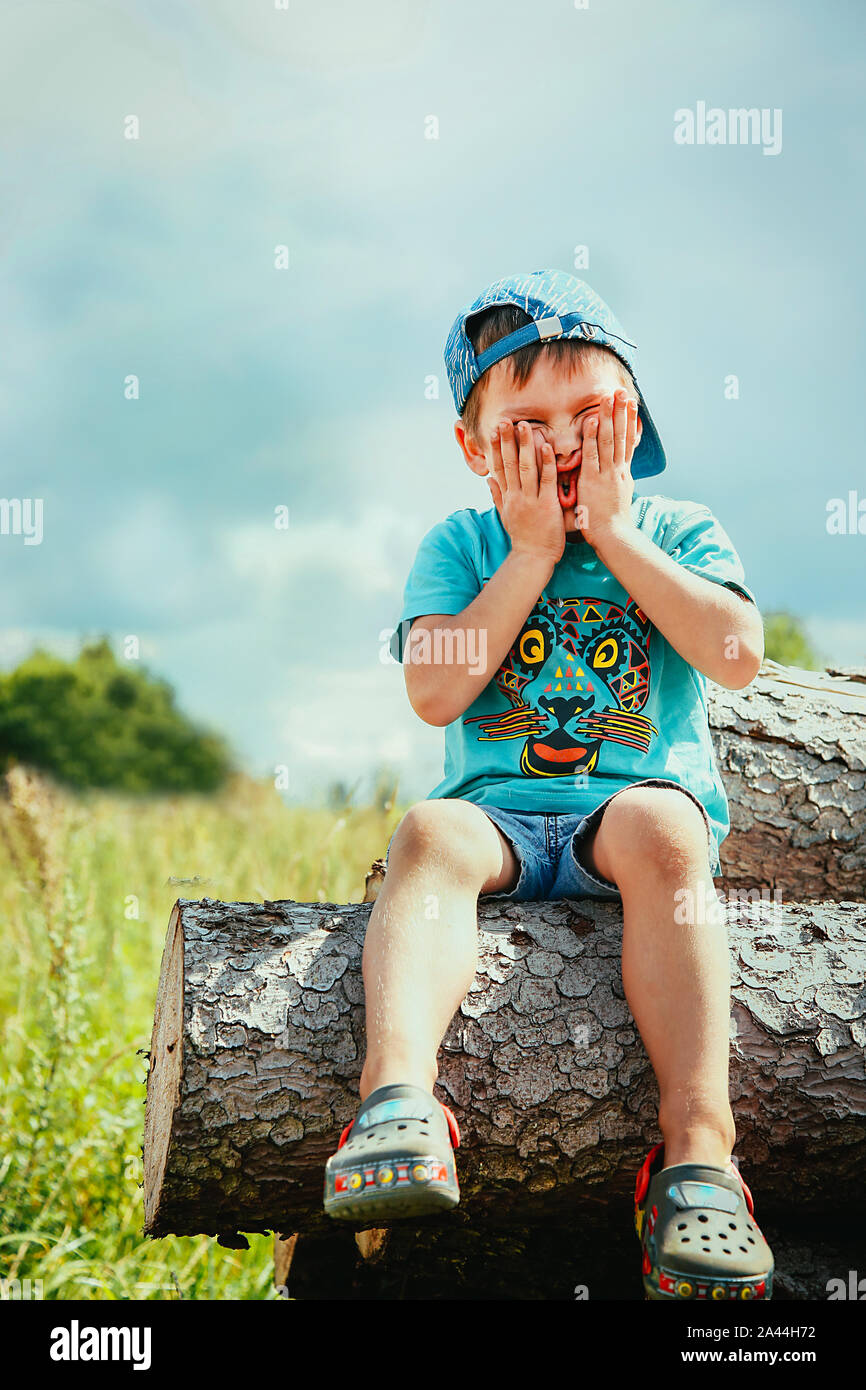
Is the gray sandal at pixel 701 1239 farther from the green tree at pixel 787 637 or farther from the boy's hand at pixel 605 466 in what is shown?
the green tree at pixel 787 637

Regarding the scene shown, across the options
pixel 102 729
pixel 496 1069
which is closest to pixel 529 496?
pixel 496 1069

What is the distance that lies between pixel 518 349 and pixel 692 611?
2.20 ft

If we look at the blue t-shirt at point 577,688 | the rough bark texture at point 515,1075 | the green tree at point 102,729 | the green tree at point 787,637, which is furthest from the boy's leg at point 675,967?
the green tree at point 102,729

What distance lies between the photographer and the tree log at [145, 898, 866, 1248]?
1.81 m

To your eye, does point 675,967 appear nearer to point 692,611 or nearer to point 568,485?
point 692,611

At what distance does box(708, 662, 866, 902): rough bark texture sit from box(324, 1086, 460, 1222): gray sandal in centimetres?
175

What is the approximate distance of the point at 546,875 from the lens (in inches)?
83.0

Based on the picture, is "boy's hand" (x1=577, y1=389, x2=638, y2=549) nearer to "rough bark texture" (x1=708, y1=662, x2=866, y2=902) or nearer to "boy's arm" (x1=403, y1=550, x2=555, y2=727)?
"boy's arm" (x1=403, y1=550, x2=555, y2=727)

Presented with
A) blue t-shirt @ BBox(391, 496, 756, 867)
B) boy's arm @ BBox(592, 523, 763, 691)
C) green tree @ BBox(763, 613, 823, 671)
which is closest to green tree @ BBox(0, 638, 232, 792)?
green tree @ BBox(763, 613, 823, 671)

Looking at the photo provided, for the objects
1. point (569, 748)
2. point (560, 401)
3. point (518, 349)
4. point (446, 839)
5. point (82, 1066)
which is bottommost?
point (82, 1066)

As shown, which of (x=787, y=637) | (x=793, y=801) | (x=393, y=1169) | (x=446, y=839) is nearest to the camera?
(x=393, y=1169)

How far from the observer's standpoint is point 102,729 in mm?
22797

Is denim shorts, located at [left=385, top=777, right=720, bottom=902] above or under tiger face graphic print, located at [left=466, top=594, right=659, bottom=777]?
under
